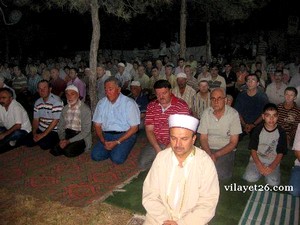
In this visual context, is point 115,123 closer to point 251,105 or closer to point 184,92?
point 184,92

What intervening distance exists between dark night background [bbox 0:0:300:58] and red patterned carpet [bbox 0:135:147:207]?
→ 15.0 meters

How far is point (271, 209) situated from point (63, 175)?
336 centimetres

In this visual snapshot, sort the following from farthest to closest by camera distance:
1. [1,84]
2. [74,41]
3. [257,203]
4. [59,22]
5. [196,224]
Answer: [74,41], [59,22], [1,84], [257,203], [196,224]

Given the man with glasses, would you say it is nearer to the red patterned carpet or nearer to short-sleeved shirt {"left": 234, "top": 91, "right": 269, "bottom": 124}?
short-sleeved shirt {"left": 234, "top": 91, "right": 269, "bottom": 124}

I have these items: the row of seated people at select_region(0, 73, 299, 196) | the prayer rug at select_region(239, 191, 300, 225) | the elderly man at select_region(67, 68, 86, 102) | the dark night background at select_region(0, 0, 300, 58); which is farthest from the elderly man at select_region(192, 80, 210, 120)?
the dark night background at select_region(0, 0, 300, 58)

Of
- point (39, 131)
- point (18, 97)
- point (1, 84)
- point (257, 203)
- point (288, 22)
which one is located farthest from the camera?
point (288, 22)

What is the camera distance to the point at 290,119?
6.38m

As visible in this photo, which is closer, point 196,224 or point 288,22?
point 196,224

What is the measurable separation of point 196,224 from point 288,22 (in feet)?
68.8

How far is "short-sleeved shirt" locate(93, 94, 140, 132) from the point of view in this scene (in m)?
6.16

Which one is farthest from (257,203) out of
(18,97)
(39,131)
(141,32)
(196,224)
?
(141,32)

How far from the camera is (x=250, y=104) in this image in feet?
23.5

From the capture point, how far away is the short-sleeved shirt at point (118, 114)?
20.2ft

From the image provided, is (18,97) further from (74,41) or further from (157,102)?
(74,41)
